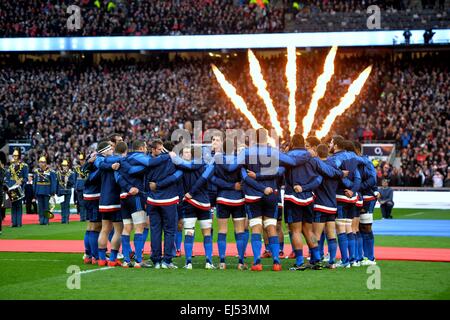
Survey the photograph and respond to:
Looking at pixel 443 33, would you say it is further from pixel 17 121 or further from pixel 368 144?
pixel 17 121

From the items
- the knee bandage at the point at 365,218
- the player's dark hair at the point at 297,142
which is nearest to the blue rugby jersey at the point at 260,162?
the player's dark hair at the point at 297,142

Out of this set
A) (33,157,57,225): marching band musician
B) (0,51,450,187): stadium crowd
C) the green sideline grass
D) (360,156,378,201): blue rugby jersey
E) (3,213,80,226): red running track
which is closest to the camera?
the green sideline grass

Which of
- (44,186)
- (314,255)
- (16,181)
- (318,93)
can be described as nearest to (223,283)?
(314,255)

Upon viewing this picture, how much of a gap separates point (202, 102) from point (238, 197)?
30.5 m

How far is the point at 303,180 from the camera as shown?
14320 mm

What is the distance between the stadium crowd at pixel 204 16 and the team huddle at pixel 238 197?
3234 cm

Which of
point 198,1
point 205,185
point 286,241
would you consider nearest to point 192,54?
point 198,1

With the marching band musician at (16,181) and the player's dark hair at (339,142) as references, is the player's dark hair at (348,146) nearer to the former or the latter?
the player's dark hair at (339,142)

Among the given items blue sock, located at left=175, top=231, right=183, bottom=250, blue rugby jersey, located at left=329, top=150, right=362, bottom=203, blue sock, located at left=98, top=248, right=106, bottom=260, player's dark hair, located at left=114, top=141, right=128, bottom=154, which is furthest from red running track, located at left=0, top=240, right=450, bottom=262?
player's dark hair, located at left=114, top=141, right=128, bottom=154

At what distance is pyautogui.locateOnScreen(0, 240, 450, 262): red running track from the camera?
16.3m

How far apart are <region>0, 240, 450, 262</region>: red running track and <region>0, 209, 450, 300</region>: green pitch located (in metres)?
1.03

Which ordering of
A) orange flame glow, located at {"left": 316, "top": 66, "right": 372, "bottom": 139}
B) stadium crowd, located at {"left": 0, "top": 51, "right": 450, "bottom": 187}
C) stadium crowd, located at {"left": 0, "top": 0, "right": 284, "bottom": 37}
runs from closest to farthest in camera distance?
orange flame glow, located at {"left": 316, "top": 66, "right": 372, "bottom": 139}, stadium crowd, located at {"left": 0, "top": 51, "right": 450, "bottom": 187}, stadium crowd, located at {"left": 0, "top": 0, "right": 284, "bottom": 37}

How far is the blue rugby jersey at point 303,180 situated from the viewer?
46.8ft

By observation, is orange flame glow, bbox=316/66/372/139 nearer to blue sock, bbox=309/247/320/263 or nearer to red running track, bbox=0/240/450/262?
red running track, bbox=0/240/450/262
